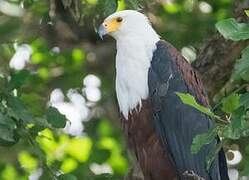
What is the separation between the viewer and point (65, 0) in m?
5.33

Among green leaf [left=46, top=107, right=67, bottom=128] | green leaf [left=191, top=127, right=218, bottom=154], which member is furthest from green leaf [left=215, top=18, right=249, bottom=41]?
green leaf [left=46, top=107, right=67, bottom=128]

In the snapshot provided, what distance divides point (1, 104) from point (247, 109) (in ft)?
4.77

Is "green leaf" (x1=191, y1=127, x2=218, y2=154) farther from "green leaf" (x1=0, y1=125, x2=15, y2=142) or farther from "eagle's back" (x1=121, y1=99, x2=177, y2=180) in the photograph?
"eagle's back" (x1=121, y1=99, x2=177, y2=180)

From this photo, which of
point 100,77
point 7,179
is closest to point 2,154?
point 7,179

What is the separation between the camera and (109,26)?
5449mm

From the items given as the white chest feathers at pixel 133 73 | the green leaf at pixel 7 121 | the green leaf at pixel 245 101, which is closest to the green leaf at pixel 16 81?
the green leaf at pixel 7 121

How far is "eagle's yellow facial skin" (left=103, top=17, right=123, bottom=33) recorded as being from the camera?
5.44 m

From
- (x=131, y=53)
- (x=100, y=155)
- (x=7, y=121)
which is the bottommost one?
(x=100, y=155)

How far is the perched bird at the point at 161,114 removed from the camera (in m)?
5.11

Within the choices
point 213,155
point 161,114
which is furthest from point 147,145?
point 213,155

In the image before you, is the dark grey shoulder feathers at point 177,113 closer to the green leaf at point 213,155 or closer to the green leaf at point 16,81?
the green leaf at point 213,155

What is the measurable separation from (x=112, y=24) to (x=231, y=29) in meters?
1.81

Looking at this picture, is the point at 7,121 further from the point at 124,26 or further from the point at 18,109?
the point at 124,26

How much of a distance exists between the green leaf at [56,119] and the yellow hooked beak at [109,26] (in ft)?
2.35
